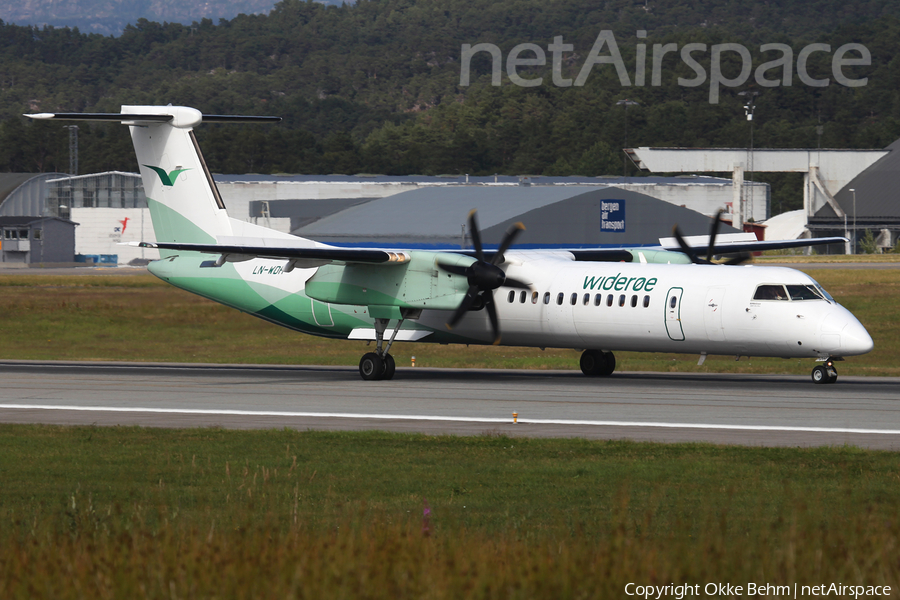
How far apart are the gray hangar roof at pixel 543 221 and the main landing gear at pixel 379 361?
57.6 m

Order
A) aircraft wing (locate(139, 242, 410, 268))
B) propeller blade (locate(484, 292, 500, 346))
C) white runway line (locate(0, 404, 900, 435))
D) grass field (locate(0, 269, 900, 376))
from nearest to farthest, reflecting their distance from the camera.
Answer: white runway line (locate(0, 404, 900, 435)) < aircraft wing (locate(139, 242, 410, 268)) < propeller blade (locate(484, 292, 500, 346)) < grass field (locate(0, 269, 900, 376))

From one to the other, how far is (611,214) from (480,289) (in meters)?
66.8

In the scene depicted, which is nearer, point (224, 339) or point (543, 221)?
point (224, 339)

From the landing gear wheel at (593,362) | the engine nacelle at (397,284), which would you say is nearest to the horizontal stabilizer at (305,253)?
the engine nacelle at (397,284)

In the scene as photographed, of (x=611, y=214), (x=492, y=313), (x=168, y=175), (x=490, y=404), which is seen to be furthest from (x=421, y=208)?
(x=490, y=404)

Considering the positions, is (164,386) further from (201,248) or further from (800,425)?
(800,425)

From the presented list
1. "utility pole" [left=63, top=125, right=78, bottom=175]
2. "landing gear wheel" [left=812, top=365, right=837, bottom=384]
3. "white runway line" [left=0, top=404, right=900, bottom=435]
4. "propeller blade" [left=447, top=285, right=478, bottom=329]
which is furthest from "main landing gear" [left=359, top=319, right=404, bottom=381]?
"utility pole" [left=63, top=125, right=78, bottom=175]

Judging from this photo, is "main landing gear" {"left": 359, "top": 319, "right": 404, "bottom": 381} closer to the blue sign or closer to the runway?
the runway

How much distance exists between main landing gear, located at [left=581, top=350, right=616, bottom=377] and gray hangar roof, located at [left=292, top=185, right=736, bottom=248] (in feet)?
189

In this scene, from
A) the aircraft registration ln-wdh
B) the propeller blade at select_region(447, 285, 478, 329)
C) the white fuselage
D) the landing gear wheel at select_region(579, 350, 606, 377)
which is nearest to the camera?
the white fuselage

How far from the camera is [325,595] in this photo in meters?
6.79

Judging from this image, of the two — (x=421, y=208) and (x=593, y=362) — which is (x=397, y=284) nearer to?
(x=593, y=362)

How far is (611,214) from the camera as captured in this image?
94125mm

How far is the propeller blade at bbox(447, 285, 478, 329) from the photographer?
29.1 meters
